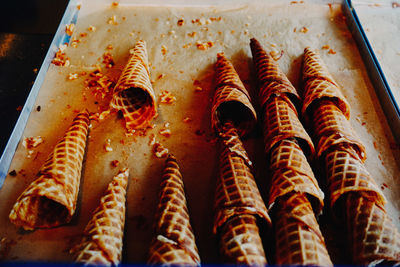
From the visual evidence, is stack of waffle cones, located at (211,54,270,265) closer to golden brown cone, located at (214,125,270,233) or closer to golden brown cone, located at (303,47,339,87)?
golden brown cone, located at (214,125,270,233)

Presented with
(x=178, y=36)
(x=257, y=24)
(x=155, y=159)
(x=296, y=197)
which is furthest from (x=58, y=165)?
(x=257, y=24)

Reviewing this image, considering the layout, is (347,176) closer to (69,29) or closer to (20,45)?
(69,29)

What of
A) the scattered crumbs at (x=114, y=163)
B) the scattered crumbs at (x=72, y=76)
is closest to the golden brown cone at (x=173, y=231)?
the scattered crumbs at (x=114, y=163)

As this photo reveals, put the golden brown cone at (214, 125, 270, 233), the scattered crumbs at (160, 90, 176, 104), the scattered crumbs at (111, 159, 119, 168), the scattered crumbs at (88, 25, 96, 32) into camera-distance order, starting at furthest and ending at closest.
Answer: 1. the scattered crumbs at (88, 25, 96, 32)
2. the scattered crumbs at (160, 90, 176, 104)
3. the scattered crumbs at (111, 159, 119, 168)
4. the golden brown cone at (214, 125, 270, 233)

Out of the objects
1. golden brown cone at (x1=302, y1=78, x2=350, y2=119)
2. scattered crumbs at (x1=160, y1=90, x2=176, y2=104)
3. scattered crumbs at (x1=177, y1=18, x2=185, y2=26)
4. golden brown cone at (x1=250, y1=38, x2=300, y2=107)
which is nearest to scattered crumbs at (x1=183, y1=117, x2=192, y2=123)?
scattered crumbs at (x1=160, y1=90, x2=176, y2=104)

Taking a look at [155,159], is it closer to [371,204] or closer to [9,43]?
[371,204]

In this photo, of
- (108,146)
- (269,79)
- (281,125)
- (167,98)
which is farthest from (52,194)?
(269,79)
